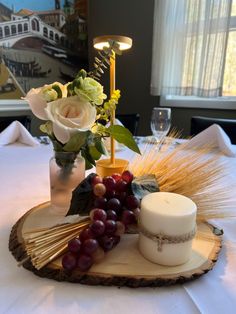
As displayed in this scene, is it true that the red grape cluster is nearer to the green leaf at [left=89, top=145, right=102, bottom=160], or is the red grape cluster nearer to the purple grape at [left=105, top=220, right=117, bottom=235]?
the purple grape at [left=105, top=220, right=117, bottom=235]

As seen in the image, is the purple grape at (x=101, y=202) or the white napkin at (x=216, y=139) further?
the white napkin at (x=216, y=139)

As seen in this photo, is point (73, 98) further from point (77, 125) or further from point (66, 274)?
point (66, 274)

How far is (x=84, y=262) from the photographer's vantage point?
0.40 meters

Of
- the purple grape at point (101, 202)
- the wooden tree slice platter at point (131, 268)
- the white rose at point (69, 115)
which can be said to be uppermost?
the white rose at point (69, 115)

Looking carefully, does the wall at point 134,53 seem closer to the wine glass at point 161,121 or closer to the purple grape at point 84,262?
the wine glass at point 161,121

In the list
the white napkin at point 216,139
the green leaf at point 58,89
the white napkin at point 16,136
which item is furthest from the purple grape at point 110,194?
the white napkin at point 16,136

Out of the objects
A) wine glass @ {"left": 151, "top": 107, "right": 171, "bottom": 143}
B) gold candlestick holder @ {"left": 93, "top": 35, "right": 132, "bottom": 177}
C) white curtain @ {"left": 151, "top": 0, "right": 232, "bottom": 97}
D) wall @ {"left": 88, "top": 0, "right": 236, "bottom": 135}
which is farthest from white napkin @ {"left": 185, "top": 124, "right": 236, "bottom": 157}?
wall @ {"left": 88, "top": 0, "right": 236, "bottom": 135}

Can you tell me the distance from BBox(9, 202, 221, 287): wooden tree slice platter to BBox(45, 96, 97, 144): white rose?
0.69 feet

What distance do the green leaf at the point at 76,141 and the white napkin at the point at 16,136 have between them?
857 mm

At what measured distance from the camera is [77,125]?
1.60 feet

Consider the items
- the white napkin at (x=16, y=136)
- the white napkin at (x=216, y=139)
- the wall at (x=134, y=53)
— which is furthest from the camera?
the wall at (x=134, y=53)

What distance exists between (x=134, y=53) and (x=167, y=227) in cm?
244

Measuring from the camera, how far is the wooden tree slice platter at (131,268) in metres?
0.40

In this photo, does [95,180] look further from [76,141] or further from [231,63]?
[231,63]
